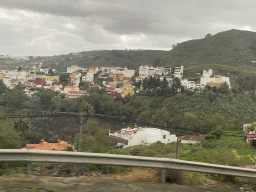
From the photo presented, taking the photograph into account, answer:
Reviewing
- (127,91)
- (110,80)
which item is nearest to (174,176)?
(127,91)

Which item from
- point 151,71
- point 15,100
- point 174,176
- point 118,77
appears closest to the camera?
point 174,176

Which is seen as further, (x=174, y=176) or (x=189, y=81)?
(x=189, y=81)

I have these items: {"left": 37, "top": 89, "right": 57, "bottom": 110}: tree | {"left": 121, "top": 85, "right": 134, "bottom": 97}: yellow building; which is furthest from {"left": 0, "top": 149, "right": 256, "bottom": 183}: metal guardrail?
{"left": 121, "top": 85, "right": 134, "bottom": 97}: yellow building

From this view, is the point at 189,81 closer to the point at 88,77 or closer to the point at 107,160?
the point at 88,77

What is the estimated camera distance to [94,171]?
3.90m

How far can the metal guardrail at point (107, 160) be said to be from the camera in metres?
3.29

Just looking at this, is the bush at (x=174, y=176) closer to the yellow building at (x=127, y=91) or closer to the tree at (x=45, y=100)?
the tree at (x=45, y=100)

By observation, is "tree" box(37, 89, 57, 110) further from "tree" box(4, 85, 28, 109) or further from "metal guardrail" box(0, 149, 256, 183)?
"metal guardrail" box(0, 149, 256, 183)

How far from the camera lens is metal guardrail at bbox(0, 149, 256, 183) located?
3293 millimetres

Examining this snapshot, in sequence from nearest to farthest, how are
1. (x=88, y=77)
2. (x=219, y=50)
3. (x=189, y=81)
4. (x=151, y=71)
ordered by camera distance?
(x=189, y=81) < (x=151, y=71) < (x=88, y=77) < (x=219, y=50)

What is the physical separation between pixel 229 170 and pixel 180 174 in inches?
31.0

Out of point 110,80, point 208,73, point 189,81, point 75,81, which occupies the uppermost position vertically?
point 208,73

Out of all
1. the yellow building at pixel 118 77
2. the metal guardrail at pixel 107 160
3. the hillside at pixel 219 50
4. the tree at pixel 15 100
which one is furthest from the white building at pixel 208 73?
the metal guardrail at pixel 107 160

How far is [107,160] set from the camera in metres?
3.56
